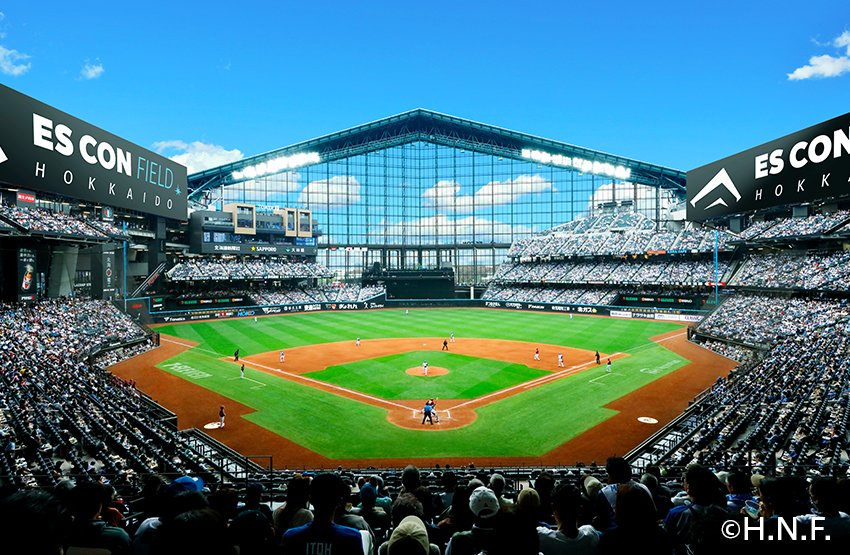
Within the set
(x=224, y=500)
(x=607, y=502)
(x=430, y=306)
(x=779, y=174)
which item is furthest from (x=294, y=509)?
(x=430, y=306)

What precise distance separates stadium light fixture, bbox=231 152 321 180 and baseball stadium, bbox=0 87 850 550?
0.54 meters

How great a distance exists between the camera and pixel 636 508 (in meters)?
3.53

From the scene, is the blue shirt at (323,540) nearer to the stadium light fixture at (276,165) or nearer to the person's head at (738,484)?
the person's head at (738,484)

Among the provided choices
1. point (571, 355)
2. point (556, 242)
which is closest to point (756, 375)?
point (571, 355)

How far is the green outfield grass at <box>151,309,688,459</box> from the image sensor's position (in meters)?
19.8

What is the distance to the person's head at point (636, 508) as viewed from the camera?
3477mm

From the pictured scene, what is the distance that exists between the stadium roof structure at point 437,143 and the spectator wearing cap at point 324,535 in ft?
265

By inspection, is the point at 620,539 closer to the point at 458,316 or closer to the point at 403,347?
the point at 403,347

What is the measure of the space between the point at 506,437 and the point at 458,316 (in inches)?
1798

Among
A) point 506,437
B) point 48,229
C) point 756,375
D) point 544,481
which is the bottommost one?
point 506,437

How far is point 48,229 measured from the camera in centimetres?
3497

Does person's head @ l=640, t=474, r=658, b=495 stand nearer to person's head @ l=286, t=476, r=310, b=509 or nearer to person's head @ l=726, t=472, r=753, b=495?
person's head @ l=726, t=472, r=753, b=495

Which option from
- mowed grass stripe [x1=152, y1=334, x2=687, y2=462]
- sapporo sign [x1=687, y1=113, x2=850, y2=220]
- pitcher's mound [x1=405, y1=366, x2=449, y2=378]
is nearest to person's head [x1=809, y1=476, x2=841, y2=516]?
mowed grass stripe [x1=152, y1=334, x2=687, y2=462]

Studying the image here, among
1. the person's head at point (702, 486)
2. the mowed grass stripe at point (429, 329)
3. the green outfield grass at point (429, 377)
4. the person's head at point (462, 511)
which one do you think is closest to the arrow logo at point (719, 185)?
the mowed grass stripe at point (429, 329)
